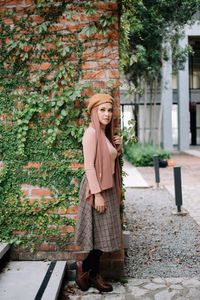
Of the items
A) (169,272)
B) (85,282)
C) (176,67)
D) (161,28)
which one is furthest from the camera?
(176,67)

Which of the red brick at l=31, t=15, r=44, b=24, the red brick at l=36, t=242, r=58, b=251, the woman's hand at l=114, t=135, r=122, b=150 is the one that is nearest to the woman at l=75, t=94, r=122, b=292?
the woman's hand at l=114, t=135, r=122, b=150

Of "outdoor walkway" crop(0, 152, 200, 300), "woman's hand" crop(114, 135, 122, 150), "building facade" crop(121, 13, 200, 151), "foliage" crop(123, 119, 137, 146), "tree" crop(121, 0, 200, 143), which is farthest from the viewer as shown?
"building facade" crop(121, 13, 200, 151)

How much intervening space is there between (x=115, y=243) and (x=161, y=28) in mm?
15144

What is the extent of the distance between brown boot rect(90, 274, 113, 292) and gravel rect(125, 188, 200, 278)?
56cm

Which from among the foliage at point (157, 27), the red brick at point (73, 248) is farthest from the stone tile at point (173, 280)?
the foliage at point (157, 27)

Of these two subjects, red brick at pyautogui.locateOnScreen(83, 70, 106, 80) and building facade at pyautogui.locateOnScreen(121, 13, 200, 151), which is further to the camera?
building facade at pyautogui.locateOnScreen(121, 13, 200, 151)

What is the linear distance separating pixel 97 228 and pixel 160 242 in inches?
99.0

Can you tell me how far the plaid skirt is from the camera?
3941mm

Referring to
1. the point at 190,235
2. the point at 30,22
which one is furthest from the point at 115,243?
the point at 190,235

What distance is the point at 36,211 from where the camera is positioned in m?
4.54

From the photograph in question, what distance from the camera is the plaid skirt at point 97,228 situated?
3.94 meters

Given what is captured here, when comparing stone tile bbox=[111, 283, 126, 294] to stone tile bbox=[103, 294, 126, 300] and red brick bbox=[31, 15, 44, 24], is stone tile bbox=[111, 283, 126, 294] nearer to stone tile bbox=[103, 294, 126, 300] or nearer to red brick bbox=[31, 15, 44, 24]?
stone tile bbox=[103, 294, 126, 300]

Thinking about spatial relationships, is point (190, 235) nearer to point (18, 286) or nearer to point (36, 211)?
point (36, 211)

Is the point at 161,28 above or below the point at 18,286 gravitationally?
above
